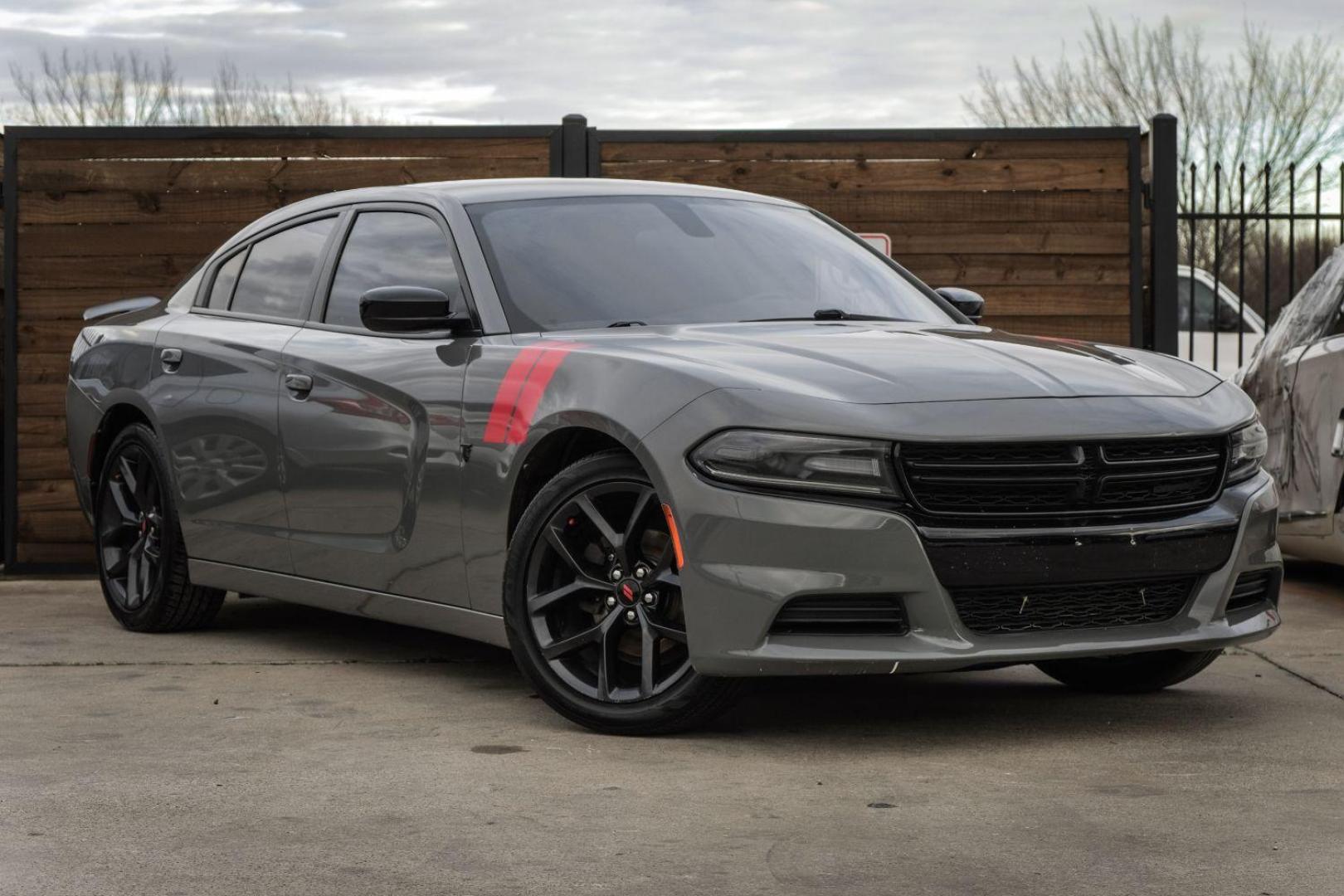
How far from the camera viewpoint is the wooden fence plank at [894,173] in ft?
31.9

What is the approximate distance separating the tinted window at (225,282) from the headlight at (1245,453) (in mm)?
3826

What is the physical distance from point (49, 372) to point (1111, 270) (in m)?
5.32

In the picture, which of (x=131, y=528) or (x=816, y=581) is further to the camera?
(x=131, y=528)

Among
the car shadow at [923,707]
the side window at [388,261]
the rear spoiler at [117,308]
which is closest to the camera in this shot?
the car shadow at [923,707]

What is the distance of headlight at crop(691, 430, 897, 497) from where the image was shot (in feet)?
15.1

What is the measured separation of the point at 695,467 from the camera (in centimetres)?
473

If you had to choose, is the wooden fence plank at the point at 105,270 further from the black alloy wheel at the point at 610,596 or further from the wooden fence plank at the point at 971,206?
the black alloy wheel at the point at 610,596

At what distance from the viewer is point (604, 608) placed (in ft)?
16.8

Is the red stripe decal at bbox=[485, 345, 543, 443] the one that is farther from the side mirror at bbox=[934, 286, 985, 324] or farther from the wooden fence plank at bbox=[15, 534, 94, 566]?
the wooden fence plank at bbox=[15, 534, 94, 566]

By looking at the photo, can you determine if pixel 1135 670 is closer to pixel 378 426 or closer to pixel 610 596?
pixel 610 596

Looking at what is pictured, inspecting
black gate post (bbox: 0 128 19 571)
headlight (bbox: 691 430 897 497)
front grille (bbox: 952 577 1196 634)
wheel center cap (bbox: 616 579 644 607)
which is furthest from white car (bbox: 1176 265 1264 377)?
headlight (bbox: 691 430 897 497)

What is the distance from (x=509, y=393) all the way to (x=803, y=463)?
1.10 metres

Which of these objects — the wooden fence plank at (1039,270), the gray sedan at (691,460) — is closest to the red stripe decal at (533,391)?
the gray sedan at (691,460)

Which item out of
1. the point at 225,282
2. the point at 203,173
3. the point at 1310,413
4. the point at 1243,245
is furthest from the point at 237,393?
the point at 1243,245
